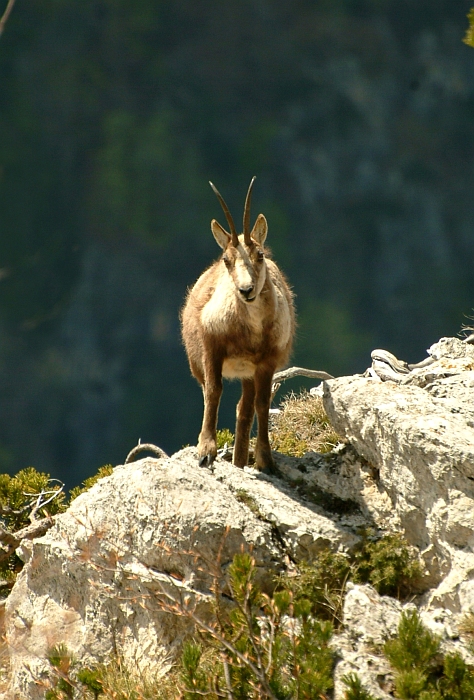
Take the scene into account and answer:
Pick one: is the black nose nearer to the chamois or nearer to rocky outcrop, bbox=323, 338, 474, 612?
the chamois

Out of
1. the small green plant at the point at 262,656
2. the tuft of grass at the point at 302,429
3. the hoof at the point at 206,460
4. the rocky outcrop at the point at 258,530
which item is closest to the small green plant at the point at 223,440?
the tuft of grass at the point at 302,429

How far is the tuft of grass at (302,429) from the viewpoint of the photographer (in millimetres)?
10102

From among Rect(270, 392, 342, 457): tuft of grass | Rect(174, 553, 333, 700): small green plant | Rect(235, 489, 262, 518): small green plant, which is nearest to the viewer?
Rect(174, 553, 333, 700): small green plant

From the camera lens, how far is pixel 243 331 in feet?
26.6

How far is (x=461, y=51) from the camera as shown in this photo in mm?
50781

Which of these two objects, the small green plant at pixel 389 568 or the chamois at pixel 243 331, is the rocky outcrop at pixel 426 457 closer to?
the small green plant at pixel 389 568

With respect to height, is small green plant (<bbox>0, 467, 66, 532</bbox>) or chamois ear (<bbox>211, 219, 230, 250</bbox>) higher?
chamois ear (<bbox>211, 219, 230, 250</bbox>)

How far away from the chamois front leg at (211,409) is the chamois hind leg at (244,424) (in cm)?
44

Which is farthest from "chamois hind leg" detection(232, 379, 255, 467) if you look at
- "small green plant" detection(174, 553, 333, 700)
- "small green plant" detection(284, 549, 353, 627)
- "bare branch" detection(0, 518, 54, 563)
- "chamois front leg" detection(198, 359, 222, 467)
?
"small green plant" detection(174, 553, 333, 700)

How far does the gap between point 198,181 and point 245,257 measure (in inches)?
1539

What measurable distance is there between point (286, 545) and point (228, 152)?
42.5 meters

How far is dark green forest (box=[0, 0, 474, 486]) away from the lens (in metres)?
41.2

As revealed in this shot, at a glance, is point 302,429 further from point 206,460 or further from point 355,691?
point 355,691

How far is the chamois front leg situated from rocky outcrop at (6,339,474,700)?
0.20m
